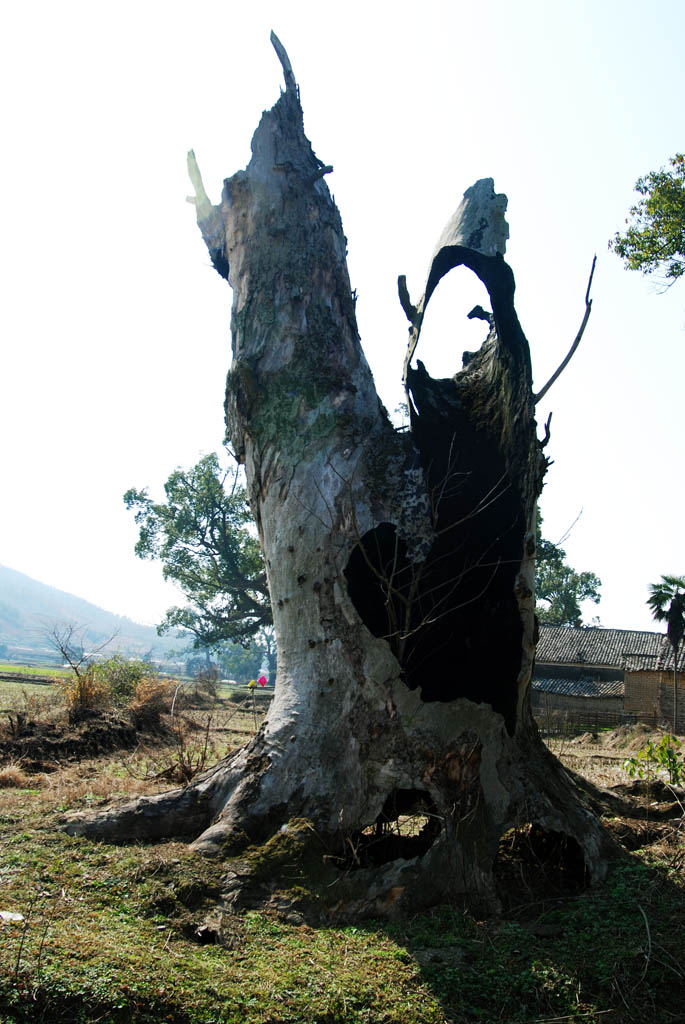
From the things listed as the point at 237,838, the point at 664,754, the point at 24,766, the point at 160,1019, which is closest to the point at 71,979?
the point at 160,1019

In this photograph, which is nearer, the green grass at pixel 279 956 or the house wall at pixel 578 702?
the green grass at pixel 279 956

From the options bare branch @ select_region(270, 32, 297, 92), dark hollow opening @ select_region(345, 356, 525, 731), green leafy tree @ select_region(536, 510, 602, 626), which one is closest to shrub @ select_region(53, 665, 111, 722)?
dark hollow opening @ select_region(345, 356, 525, 731)

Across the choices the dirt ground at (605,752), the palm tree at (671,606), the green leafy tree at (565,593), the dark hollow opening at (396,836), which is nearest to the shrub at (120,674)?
the dirt ground at (605,752)

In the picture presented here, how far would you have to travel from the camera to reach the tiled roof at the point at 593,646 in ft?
119

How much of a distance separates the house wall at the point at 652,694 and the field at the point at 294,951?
26.1 meters

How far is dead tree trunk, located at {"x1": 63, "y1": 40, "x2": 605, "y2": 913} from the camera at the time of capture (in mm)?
4883

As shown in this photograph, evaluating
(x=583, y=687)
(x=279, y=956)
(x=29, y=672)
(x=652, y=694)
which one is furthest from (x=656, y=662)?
(x=279, y=956)

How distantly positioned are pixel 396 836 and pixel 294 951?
63.6 inches

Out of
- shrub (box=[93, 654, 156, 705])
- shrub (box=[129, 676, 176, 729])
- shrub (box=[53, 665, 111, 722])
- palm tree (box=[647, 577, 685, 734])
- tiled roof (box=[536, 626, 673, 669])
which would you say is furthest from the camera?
tiled roof (box=[536, 626, 673, 669])

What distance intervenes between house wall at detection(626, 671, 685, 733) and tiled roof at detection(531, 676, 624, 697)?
8.18 feet

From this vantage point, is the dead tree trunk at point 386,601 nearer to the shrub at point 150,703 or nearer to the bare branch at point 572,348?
the bare branch at point 572,348

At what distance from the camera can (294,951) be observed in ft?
12.1

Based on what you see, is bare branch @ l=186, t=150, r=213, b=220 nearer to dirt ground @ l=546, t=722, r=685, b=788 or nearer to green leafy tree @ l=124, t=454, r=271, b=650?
Answer: dirt ground @ l=546, t=722, r=685, b=788

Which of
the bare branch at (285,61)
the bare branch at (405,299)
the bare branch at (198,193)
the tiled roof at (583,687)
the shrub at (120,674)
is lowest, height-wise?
the shrub at (120,674)
